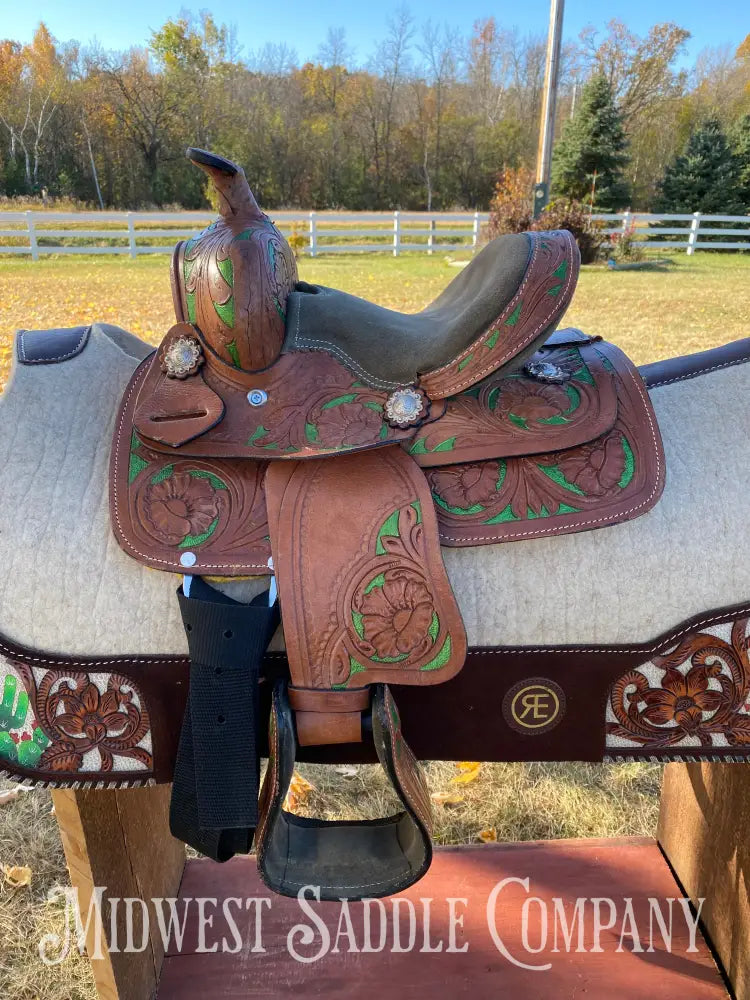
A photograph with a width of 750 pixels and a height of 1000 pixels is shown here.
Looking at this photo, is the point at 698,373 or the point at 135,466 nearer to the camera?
the point at 135,466

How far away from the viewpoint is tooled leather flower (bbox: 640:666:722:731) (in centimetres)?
99

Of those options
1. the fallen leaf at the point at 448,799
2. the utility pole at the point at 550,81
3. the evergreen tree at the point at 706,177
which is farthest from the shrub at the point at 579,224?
the fallen leaf at the point at 448,799

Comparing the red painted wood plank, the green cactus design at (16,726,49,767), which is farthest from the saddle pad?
the red painted wood plank

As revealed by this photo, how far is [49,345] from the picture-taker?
116cm

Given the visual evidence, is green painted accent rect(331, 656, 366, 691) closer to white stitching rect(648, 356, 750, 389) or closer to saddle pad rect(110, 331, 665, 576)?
saddle pad rect(110, 331, 665, 576)

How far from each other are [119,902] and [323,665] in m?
0.84

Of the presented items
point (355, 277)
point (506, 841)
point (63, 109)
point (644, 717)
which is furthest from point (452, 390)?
point (63, 109)

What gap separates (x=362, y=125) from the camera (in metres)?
32.0

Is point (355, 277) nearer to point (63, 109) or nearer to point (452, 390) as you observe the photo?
point (452, 390)

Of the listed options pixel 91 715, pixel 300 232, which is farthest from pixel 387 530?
pixel 300 232

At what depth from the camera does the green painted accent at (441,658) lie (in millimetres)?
897

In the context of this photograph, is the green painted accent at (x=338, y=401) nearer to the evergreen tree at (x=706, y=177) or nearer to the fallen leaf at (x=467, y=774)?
the fallen leaf at (x=467, y=774)

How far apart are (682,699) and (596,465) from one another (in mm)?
386

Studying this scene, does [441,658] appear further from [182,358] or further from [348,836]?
[182,358]
